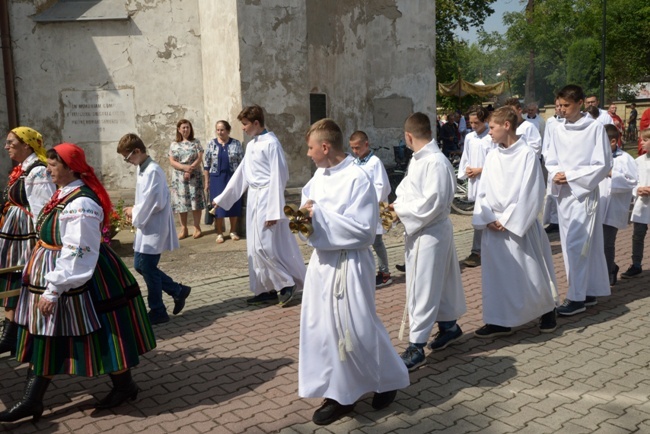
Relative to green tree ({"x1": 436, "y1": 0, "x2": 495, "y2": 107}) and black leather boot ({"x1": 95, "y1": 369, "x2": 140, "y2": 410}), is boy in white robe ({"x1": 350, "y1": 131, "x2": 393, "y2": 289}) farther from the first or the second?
green tree ({"x1": 436, "y1": 0, "x2": 495, "y2": 107})

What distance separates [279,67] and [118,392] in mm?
7502

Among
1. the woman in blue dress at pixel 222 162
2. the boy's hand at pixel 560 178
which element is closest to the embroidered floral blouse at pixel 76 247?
the boy's hand at pixel 560 178

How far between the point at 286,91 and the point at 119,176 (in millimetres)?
3379

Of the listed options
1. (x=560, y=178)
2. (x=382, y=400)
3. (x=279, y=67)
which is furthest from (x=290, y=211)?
(x=279, y=67)

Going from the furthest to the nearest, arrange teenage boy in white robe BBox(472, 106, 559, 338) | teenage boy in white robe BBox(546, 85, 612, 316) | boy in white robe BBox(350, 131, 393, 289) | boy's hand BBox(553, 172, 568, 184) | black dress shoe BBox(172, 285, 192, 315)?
boy in white robe BBox(350, 131, 393, 289), black dress shoe BBox(172, 285, 192, 315), boy's hand BBox(553, 172, 568, 184), teenage boy in white robe BBox(546, 85, 612, 316), teenage boy in white robe BBox(472, 106, 559, 338)

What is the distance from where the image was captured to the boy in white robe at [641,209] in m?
8.03

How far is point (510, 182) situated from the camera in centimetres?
604

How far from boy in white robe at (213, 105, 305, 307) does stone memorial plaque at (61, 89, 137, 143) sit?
219 inches

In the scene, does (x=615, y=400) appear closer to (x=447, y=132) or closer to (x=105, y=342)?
(x=105, y=342)

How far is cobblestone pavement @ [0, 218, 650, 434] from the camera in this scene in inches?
177

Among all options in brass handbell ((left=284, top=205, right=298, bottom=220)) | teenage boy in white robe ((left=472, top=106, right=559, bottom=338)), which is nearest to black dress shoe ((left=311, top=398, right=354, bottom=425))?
brass handbell ((left=284, top=205, right=298, bottom=220))

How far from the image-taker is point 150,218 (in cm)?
676

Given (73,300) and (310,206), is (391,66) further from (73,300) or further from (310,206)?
(73,300)

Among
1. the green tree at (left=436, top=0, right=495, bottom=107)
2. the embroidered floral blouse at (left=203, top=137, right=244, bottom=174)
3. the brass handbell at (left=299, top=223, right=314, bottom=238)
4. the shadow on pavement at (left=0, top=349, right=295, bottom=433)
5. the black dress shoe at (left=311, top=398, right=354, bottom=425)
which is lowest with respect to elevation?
the shadow on pavement at (left=0, top=349, right=295, bottom=433)
